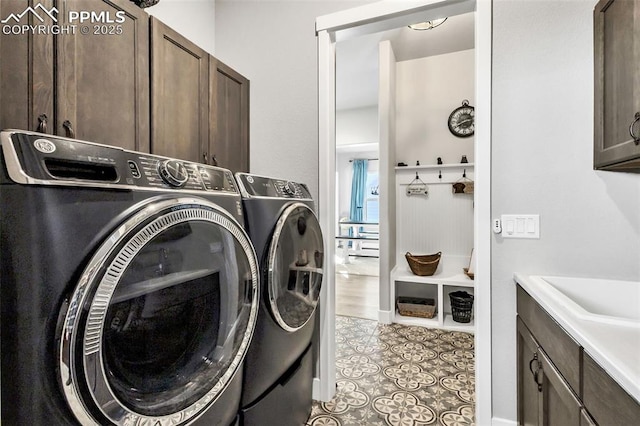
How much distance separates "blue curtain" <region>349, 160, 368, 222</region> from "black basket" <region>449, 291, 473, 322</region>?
4.68 m

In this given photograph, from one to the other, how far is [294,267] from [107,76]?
111cm

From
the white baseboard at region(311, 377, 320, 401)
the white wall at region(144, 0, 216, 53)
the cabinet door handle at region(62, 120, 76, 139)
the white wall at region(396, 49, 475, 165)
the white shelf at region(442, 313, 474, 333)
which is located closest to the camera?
the cabinet door handle at region(62, 120, 76, 139)

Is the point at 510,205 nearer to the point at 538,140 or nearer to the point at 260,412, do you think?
the point at 538,140

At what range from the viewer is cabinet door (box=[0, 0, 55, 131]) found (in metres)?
0.94

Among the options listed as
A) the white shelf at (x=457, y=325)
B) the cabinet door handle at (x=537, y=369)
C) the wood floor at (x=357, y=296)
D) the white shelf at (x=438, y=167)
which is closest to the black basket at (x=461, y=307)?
the white shelf at (x=457, y=325)

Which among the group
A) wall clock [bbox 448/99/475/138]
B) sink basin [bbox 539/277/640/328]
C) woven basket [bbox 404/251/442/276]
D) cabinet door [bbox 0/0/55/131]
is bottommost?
woven basket [bbox 404/251/442/276]

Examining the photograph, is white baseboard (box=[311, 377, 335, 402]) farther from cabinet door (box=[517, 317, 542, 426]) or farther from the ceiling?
the ceiling

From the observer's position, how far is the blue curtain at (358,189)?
7.75 meters

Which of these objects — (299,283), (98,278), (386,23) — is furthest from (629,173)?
(98,278)

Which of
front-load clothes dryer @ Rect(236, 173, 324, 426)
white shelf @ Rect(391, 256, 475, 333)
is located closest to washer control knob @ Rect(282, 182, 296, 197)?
front-load clothes dryer @ Rect(236, 173, 324, 426)

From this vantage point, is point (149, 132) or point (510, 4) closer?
point (149, 132)

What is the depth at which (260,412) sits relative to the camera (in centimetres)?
129

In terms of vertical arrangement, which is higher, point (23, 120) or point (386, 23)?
point (386, 23)

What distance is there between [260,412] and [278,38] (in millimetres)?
2161
